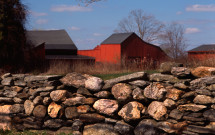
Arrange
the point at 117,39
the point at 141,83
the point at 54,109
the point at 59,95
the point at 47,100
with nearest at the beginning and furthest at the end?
the point at 141,83 → the point at 59,95 → the point at 54,109 → the point at 47,100 → the point at 117,39

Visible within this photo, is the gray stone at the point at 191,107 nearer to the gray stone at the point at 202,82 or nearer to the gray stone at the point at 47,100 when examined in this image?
the gray stone at the point at 202,82

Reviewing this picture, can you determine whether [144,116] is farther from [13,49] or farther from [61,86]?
[13,49]

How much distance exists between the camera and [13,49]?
10766 mm

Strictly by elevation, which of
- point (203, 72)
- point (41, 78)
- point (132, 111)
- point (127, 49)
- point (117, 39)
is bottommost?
point (132, 111)

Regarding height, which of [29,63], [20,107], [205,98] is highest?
[29,63]

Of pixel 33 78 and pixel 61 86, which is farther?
pixel 33 78

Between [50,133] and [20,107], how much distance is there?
4.42ft

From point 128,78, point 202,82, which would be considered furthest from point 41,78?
point 202,82

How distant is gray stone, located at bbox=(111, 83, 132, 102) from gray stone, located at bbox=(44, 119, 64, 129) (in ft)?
5.16

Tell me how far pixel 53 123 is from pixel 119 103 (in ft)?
6.02

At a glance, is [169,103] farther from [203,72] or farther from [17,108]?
[17,108]

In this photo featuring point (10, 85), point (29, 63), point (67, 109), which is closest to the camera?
point (67, 109)

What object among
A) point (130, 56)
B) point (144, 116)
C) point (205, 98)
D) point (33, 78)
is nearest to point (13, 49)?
point (33, 78)

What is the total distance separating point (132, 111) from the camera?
5.21m
